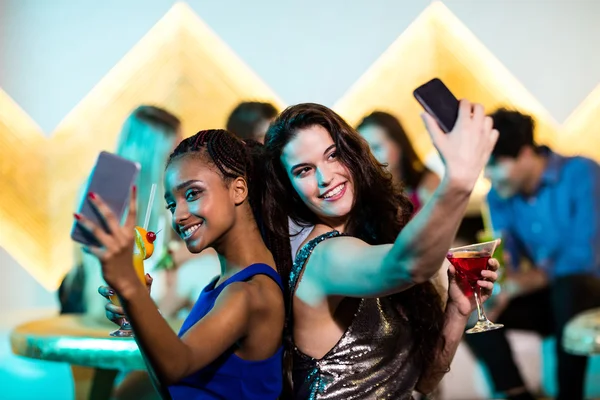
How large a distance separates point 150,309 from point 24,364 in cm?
439

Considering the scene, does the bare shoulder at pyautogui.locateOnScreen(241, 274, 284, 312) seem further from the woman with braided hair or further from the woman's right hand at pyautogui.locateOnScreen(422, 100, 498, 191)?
the woman's right hand at pyautogui.locateOnScreen(422, 100, 498, 191)

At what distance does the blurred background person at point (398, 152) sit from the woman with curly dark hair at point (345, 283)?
3045 millimetres

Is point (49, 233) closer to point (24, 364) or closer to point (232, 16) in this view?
point (24, 364)

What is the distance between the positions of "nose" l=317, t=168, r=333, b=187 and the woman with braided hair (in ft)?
0.63

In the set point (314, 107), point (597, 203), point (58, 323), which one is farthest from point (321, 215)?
point (597, 203)

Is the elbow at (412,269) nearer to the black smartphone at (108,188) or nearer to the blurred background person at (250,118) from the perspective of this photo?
the black smartphone at (108,188)

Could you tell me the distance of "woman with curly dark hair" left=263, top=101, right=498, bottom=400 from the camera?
66.1 inches

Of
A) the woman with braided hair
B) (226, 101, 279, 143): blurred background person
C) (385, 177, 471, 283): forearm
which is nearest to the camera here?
(385, 177, 471, 283): forearm

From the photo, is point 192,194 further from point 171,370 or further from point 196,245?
point 171,370

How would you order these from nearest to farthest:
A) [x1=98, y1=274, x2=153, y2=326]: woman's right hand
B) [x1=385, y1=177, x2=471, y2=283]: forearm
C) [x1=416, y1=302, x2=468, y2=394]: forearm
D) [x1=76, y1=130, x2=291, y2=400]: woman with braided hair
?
[x1=385, y1=177, x2=471, y2=283]: forearm
[x1=76, y1=130, x2=291, y2=400]: woman with braided hair
[x1=98, y1=274, x2=153, y2=326]: woman's right hand
[x1=416, y1=302, x2=468, y2=394]: forearm

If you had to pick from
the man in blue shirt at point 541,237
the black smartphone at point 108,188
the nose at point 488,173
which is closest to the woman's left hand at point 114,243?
the black smartphone at point 108,188

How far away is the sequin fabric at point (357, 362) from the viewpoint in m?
1.76

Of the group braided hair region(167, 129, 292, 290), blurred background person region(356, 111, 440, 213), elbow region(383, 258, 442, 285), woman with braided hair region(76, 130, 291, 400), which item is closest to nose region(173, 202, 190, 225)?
woman with braided hair region(76, 130, 291, 400)

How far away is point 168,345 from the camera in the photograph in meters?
1.27
